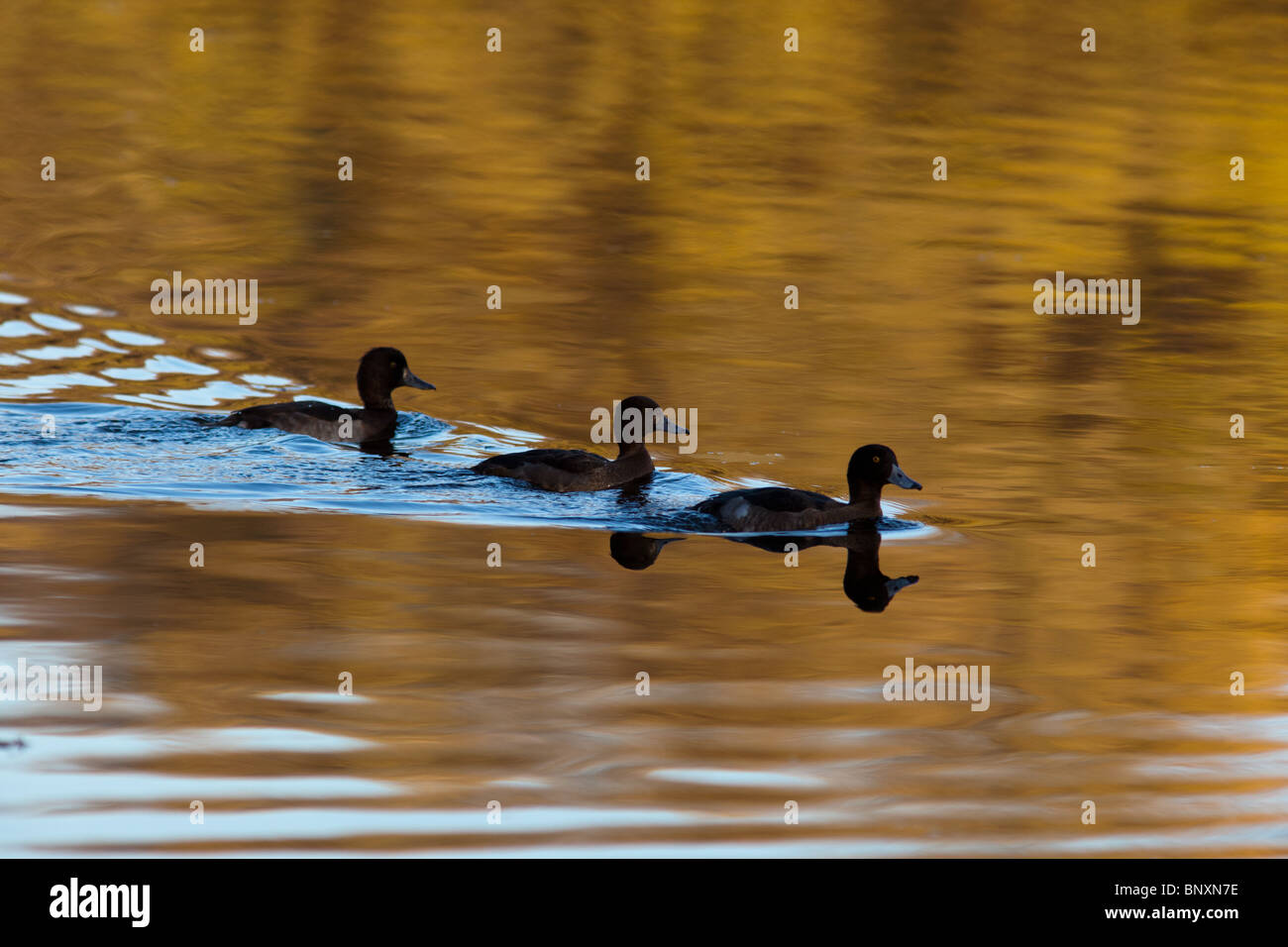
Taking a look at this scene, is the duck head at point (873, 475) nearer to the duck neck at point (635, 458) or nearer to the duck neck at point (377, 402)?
the duck neck at point (635, 458)

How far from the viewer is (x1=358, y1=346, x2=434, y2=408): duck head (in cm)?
1622

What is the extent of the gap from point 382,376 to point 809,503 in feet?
16.5

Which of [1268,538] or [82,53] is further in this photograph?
[82,53]

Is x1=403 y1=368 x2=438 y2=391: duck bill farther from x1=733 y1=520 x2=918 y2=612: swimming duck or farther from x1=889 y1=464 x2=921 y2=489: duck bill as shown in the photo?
x1=889 y1=464 x2=921 y2=489: duck bill

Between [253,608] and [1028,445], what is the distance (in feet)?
24.1

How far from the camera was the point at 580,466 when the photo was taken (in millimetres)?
13664

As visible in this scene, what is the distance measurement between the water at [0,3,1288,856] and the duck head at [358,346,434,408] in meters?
0.58

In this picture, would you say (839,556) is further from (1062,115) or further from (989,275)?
(1062,115)

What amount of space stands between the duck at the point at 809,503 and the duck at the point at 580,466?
94 cm

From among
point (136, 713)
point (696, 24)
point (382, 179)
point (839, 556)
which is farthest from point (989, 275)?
point (696, 24)

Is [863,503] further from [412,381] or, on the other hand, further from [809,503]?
[412,381]

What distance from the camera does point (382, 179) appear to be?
27094 millimetres

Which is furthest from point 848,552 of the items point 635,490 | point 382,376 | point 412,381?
point 382,376

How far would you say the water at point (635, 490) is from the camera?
8078 mm
